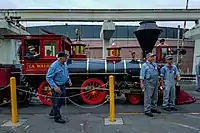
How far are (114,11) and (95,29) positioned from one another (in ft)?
43.0

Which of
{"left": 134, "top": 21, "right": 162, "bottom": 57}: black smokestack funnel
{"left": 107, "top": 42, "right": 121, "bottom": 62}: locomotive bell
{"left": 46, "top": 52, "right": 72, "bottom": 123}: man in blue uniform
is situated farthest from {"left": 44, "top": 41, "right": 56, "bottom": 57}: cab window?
{"left": 134, "top": 21, "right": 162, "bottom": 57}: black smokestack funnel

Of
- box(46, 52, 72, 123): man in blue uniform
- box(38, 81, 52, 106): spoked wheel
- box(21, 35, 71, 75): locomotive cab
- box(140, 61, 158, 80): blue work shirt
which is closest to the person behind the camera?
box(46, 52, 72, 123): man in blue uniform

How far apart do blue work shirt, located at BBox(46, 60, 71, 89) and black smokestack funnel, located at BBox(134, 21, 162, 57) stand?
437cm

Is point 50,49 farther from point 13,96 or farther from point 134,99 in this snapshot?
point 134,99

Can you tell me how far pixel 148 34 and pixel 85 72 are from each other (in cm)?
265

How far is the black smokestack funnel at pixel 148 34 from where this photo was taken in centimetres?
1055

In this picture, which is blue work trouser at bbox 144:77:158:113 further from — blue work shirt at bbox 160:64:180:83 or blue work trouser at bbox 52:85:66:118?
blue work trouser at bbox 52:85:66:118

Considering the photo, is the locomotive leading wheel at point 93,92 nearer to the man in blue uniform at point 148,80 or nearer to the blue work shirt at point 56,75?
the man in blue uniform at point 148,80

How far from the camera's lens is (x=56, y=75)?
7.12 m

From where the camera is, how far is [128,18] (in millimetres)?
23094

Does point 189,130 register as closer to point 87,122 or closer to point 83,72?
point 87,122

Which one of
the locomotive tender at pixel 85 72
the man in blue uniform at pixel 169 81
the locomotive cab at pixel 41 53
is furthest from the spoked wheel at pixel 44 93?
the man in blue uniform at pixel 169 81

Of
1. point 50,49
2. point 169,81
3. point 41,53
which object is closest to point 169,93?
point 169,81

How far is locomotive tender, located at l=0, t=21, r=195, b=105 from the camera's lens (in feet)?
32.8
